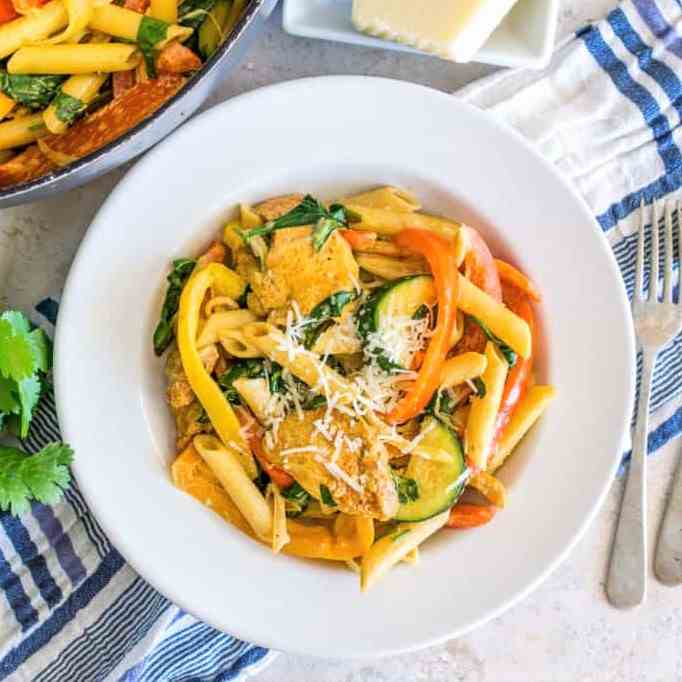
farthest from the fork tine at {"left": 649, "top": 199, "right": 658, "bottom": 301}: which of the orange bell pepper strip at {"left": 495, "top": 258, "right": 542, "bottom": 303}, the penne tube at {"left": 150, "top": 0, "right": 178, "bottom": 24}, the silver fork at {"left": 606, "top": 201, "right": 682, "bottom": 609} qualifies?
the penne tube at {"left": 150, "top": 0, "right": 178, "bottom": 24}

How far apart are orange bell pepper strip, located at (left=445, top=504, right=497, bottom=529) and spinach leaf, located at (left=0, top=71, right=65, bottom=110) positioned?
101cm

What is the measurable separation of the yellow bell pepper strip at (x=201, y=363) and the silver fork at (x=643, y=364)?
76cm

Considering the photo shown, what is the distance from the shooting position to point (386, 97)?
1845 millimetres

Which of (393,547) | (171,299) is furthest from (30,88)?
(393,547)

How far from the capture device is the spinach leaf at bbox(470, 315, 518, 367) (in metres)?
1.84

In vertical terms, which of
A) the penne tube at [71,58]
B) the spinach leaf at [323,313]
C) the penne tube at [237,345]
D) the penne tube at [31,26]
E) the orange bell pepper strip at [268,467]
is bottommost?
the orange bell pepper strip at [268,467]

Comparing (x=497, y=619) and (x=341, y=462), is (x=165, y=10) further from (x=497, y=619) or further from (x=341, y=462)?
(x=497, y=619)

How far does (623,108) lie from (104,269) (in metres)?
1.03

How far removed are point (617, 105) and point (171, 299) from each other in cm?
94

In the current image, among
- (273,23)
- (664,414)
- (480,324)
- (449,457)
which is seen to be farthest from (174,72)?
(664,414)

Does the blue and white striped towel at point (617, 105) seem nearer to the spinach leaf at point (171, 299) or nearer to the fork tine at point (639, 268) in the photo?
the fork tine at point (639, 268)

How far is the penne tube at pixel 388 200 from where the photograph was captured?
6.20ft

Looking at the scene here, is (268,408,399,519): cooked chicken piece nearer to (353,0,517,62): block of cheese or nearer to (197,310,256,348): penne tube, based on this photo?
(197,310,256,348): penne tube

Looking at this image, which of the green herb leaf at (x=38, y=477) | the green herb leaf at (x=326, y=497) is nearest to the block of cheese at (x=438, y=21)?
the green herb leaf at (x=326, y=497)
